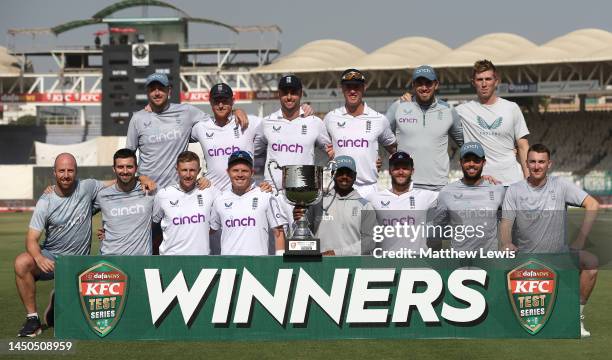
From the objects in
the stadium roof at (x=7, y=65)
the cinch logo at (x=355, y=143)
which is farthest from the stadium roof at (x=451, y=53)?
the cinch logo at (x=355, y=143)

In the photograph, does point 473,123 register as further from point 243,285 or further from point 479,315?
point 243,285

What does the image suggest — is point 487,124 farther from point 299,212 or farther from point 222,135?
point 222,135

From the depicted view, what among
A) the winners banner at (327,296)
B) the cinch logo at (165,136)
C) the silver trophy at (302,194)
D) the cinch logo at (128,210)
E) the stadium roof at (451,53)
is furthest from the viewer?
the stadium roof at (451,53)

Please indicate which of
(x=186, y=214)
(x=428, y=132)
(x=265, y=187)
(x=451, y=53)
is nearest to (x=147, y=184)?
(x=186, y=214)

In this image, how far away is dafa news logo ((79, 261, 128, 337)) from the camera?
23.4 ft

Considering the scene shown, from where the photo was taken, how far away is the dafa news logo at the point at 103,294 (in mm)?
7137

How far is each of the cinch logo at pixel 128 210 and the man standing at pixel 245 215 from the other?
736 millimetres

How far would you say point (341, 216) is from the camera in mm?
7711

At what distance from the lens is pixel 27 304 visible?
7.70m

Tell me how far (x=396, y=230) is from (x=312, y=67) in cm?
4921

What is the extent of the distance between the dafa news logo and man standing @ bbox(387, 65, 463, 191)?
9.93ft

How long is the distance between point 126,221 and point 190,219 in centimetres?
62

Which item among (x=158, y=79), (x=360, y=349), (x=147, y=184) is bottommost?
(x=360, y=349)

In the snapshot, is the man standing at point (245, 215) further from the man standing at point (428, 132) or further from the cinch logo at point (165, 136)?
the man standing at point (428, 132)
